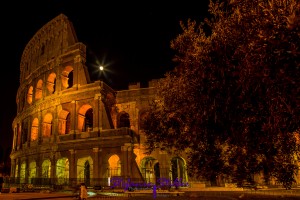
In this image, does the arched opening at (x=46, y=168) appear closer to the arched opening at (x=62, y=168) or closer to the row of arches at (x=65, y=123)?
the arched opening at (x=62, y=168)

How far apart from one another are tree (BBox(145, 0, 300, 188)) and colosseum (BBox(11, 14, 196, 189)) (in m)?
16.2

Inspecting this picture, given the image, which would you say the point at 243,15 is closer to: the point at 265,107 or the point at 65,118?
the point at 265,107

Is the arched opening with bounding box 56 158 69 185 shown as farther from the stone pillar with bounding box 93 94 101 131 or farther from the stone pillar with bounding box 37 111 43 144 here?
the stone pillar with bounding box 93 94 101 131

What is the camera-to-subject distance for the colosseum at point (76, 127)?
26766mm

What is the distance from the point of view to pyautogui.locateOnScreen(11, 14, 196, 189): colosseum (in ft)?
87.8

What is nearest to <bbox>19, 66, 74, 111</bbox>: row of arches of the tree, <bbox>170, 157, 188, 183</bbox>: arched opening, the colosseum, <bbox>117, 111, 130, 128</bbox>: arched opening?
the colosseum

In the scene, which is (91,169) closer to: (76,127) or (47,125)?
(76,127)

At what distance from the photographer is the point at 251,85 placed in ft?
24.2

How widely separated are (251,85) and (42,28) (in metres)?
36.5

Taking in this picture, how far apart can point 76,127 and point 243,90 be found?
2421 centimetres

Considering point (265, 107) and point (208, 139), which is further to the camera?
point (208, 139)

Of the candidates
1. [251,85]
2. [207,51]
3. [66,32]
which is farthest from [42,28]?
[251,85]

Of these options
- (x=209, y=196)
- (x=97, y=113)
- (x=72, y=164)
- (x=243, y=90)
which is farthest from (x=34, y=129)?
(x=243, y=90)

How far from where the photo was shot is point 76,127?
1145 inches
